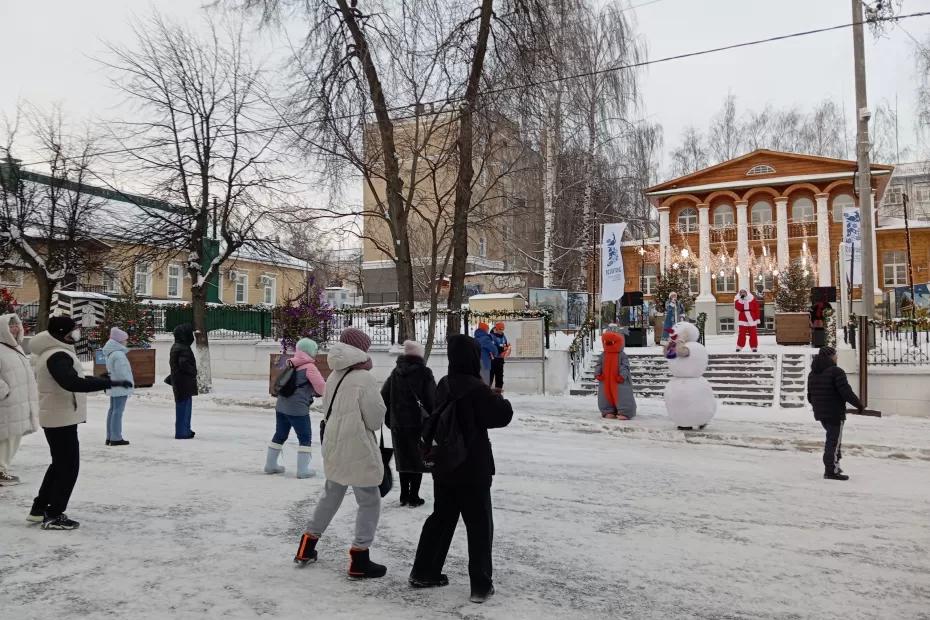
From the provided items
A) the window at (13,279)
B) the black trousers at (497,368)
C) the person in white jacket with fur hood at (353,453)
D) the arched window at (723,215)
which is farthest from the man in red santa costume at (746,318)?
the window at (13,279)

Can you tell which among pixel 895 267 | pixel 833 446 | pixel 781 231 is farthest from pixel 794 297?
pixel 833 446

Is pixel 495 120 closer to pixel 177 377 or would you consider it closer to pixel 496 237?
pixel 496 237

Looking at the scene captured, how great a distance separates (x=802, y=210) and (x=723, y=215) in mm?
4547

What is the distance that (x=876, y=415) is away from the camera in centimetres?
1299

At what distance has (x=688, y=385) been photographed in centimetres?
1134

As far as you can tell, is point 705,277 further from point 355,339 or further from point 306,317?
point 355,339

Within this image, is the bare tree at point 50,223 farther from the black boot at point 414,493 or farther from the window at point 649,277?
the window at point 649,277

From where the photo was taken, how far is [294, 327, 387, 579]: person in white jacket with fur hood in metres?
4.42

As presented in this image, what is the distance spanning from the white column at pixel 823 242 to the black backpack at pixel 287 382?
124ft

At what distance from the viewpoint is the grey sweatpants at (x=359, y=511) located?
4.42 meters

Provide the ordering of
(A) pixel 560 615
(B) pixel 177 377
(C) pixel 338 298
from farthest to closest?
(C) pixel 338 298 < (B) pixel 177 377 < (A) pixel 560 615

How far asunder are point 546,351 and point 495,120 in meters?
5.99

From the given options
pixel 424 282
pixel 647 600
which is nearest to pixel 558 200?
pixel 424 282

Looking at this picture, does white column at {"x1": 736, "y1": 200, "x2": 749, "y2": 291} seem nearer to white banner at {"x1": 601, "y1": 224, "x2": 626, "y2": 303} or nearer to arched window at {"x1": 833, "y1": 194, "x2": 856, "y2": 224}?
arched window at {"x1": 833, "y1": 194, "x2": 856, "y2": 224}
